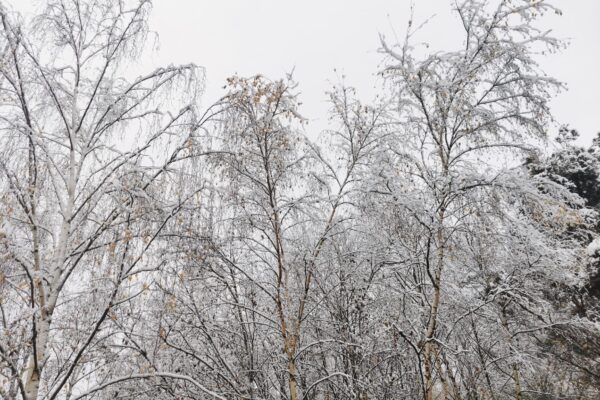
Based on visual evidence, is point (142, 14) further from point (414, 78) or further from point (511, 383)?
point (511, 383)

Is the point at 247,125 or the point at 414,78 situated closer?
the point at 247,125

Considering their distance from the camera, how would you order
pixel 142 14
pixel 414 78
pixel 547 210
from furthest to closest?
1. pixel 414 78
2. pixel 547 210
3. pixel 142 14

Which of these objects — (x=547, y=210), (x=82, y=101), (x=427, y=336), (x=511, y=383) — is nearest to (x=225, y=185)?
(x=82, y=101)

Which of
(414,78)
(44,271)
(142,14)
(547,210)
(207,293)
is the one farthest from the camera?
(207,293)

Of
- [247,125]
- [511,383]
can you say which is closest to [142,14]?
[247,125]

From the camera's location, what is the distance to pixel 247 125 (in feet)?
16.9

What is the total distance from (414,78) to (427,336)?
366 cm

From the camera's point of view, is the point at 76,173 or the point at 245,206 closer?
the point at 76,173

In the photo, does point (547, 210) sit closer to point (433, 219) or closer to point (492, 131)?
point (433, 219)

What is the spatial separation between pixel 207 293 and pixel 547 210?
15.9 feet

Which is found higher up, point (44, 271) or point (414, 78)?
point (414, 78)

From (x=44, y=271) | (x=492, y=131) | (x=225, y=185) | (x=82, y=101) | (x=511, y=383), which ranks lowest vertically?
(x=511, y=383)

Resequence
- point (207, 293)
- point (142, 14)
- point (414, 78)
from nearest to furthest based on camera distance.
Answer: point (142, 14) < point (414, 78) < point (207, 293)

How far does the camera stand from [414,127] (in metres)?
6.58
